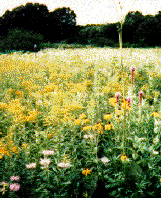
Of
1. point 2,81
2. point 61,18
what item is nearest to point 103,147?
point 2,81

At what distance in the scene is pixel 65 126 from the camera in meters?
3.04

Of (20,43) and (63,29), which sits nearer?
(20,43)

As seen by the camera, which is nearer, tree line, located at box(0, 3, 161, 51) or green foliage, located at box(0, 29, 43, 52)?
green foliage, located at box(0, 29, 43, 52)

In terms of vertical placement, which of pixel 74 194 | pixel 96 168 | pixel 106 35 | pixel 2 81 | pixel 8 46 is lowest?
pixel 74 194

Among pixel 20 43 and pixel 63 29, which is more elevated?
pixel 63 29

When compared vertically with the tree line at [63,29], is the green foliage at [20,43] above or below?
below

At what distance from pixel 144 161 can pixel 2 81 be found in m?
4.25

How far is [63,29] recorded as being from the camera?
4072 cm

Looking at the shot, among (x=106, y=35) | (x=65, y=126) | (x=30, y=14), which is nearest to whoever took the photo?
(x=65, y=126)

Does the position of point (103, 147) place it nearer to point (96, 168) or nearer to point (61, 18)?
point (96, 168)

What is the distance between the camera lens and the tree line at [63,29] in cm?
2172

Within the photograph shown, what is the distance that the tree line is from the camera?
71.3 ft

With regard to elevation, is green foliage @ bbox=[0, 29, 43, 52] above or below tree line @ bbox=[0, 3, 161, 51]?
below

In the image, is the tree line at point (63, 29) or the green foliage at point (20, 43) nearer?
the green foliage at point (20, 43)
